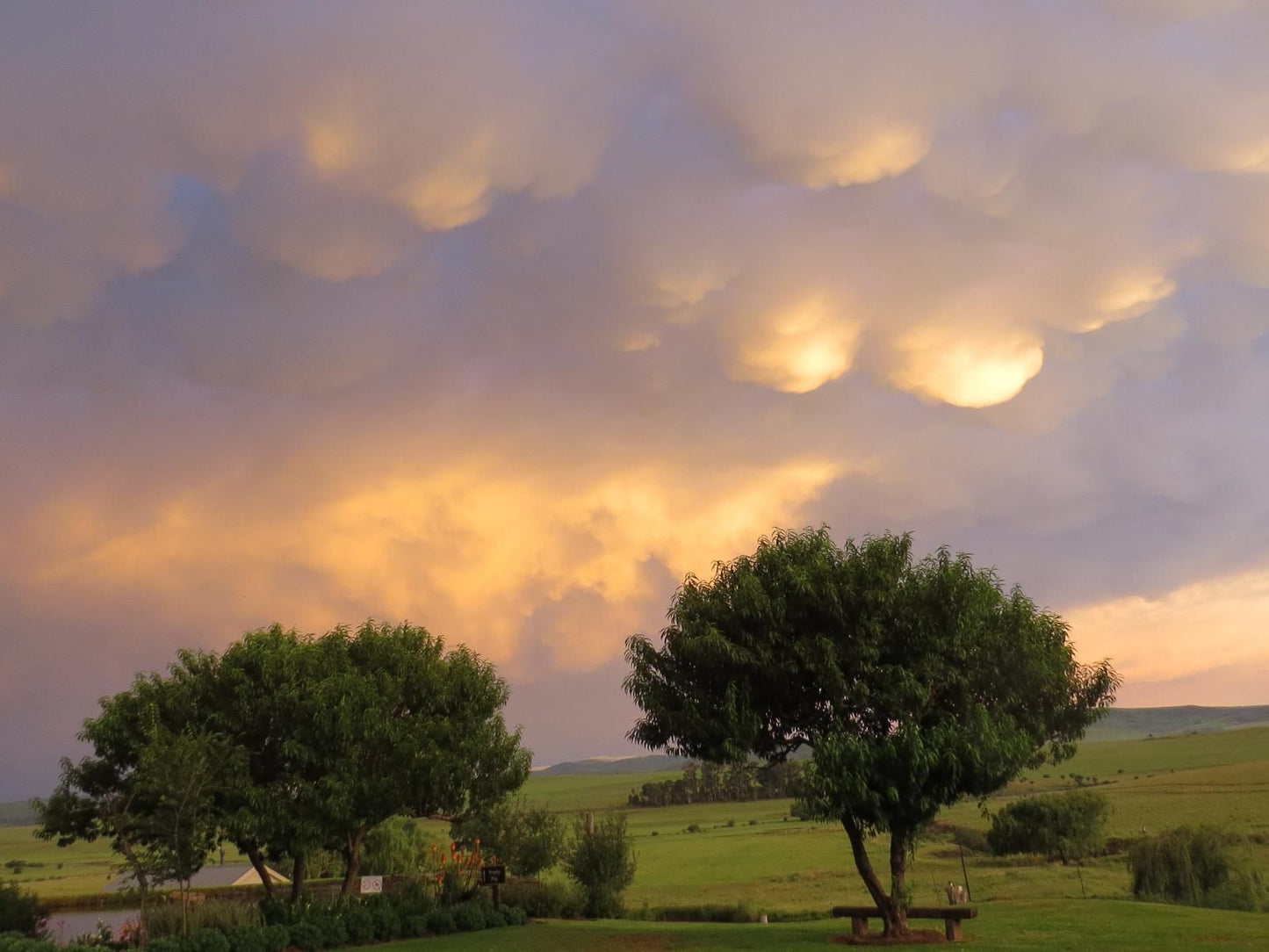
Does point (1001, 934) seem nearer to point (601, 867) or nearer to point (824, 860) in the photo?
point (601, 867)

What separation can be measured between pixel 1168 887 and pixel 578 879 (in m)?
26.4

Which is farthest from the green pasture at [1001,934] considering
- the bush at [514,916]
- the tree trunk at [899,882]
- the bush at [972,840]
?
the bush at [972,840]

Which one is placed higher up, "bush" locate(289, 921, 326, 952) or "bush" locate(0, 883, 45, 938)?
"bush" locate(0, 883, 45, 938)

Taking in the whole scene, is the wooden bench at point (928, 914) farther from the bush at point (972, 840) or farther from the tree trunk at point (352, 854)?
the bush at point (972, 840)

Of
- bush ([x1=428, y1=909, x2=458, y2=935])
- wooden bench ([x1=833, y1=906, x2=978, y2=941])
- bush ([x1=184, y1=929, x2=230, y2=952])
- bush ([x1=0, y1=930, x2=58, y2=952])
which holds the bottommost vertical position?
bush ([x1=428, y1=909, x2=458, y2=935])

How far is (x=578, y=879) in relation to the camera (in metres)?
45.9

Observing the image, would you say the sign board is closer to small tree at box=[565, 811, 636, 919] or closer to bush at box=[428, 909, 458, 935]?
bush at box=[428, 909, 458, 935]

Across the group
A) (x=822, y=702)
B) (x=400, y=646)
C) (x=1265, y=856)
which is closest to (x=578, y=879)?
(x=400, y=646)

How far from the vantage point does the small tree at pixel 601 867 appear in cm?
4434

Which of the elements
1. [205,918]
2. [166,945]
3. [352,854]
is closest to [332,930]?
[205,918]

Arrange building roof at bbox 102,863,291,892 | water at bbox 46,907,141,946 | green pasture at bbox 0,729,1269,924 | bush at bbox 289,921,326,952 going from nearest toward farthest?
bush at bbox 289,921,326,952, water at bbox 46,907,141,946, green pasture at bbox 0,729,1269,924, building roof at bbox 102,863,291,892

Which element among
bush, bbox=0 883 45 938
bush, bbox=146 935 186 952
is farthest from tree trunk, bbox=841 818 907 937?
bush, bbox=0 883 45 938

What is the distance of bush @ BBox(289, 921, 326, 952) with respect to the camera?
29.7 m

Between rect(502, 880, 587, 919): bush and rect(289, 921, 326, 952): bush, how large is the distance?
14.3m
